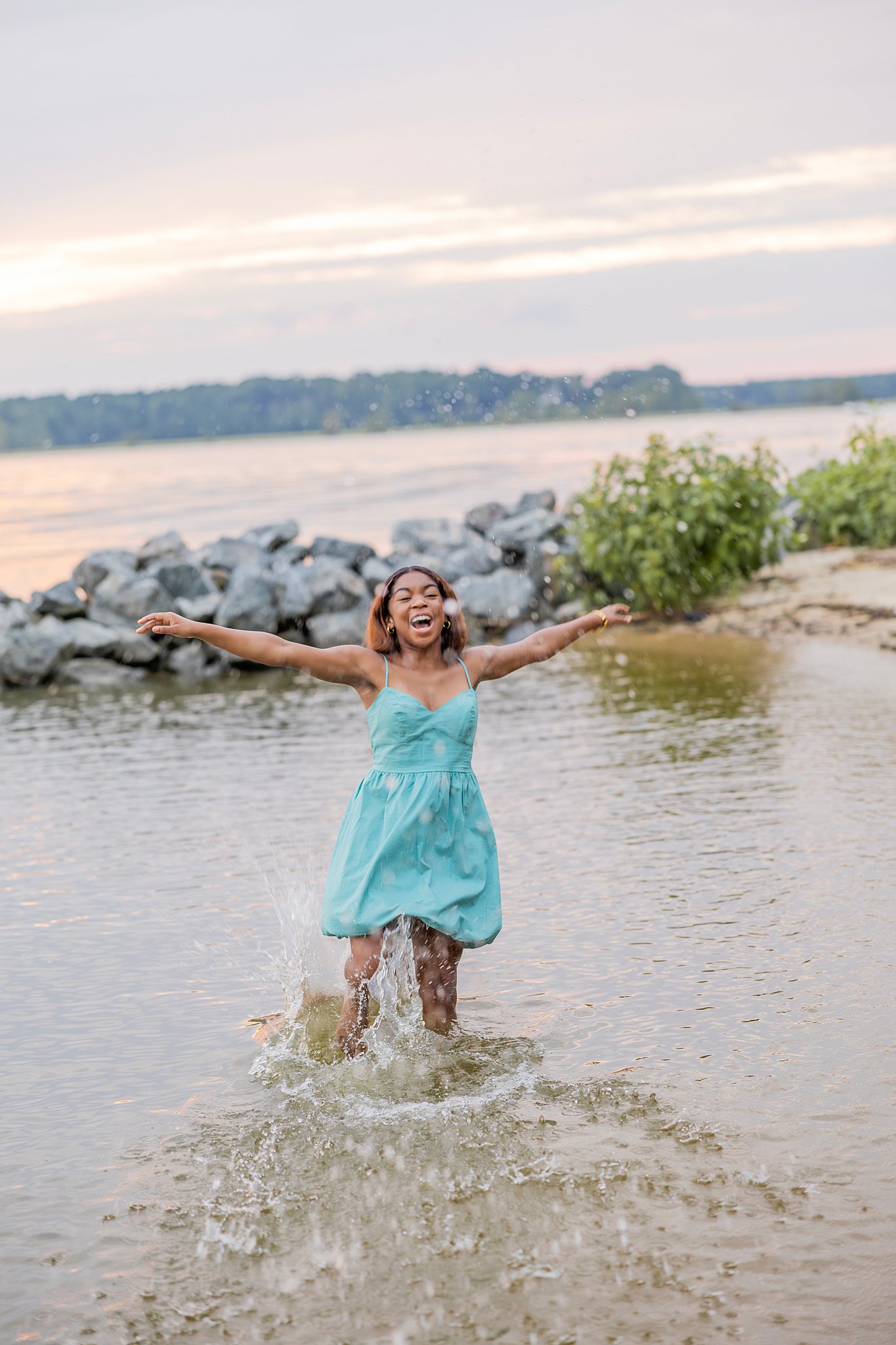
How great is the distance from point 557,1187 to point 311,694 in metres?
8.86

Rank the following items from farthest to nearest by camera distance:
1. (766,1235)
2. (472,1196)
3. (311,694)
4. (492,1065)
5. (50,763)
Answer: (311,694)
(50,763)
(492,1065)
(472,1196)
(766,1235)

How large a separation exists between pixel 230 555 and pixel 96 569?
194 centimetres

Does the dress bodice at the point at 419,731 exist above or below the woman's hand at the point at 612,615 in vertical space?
below

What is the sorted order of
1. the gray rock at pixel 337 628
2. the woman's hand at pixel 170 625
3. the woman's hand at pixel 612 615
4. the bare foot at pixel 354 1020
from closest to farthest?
the woman's hand at pixel 170 625, the bare foot at pixel 354 1020, the woman's hand at pixel 612 615, the gray rock at pixel 337 628

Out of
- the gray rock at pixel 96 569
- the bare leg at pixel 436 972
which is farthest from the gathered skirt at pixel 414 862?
the gray rock at pixel 96 569

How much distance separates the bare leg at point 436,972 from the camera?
498 cm

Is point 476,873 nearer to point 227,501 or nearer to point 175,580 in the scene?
point 175,580

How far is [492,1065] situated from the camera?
4.91 metres

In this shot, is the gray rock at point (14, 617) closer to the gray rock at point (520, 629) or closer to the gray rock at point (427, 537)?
the gray rock at point (427, 537)

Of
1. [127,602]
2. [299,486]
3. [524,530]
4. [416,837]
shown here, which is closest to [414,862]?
[416,837]

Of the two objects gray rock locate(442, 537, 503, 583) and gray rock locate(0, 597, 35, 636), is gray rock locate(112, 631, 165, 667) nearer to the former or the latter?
gray rock locate(0, 597, 35, 636)

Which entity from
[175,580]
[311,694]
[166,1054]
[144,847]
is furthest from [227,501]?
[166,1054]

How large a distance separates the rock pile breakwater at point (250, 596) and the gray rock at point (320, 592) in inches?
0.5

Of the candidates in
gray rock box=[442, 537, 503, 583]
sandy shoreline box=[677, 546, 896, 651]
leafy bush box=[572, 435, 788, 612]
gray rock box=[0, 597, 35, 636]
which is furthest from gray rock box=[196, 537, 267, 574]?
sandy shoreline box=[677, 546, 896, 651]
